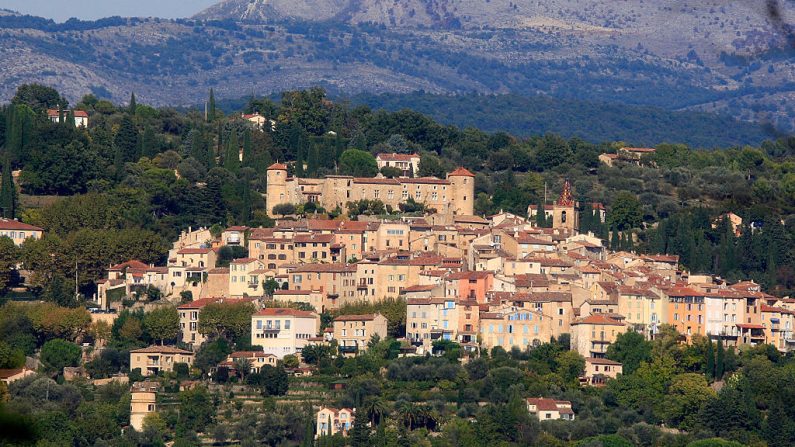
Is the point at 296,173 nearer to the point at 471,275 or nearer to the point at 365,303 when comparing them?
the point at 365,303

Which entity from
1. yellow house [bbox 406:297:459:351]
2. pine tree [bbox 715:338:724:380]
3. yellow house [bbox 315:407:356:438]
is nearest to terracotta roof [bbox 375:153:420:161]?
yellow house [bbox 406:297:459:351]

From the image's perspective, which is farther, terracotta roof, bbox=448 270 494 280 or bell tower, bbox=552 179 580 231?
bell tower, bbox=552 179 580 231

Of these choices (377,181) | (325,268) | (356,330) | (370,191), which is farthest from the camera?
(377,181)

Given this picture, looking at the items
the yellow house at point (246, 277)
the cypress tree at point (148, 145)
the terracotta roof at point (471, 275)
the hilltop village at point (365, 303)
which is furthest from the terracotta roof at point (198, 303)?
the cypress tree at point (148, 145)

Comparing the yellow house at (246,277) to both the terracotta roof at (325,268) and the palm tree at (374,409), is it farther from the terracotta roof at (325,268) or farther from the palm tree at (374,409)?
the palm tree at (374,409)

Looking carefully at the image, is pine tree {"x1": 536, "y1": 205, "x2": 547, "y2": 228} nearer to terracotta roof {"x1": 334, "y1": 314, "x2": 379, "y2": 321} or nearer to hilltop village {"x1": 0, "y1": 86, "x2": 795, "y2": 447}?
hilltop village {"x1": 0, "y1": 86, "x2": 795, "y2": 447}

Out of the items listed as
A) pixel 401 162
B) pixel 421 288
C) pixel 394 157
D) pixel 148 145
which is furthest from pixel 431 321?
pixel 148 145
